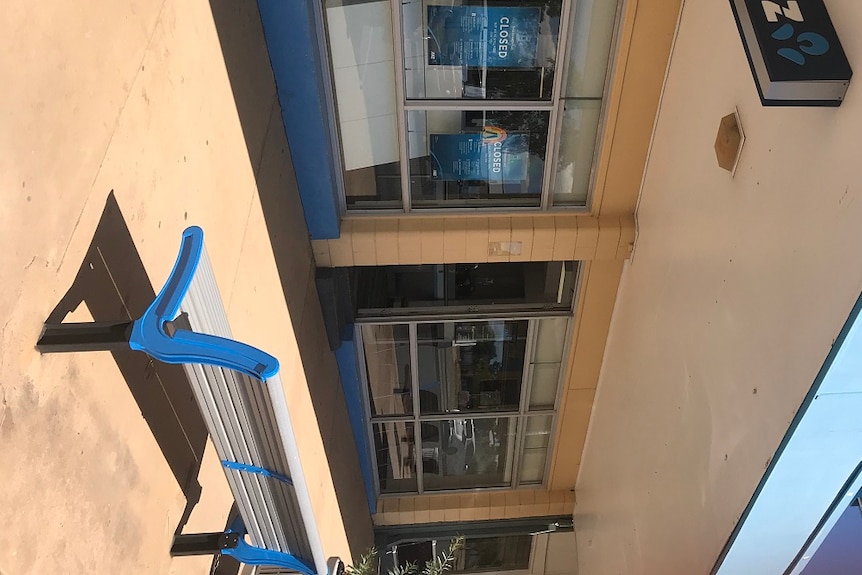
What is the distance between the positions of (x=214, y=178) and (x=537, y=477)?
4279 millimetres

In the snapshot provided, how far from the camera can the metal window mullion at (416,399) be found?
429 cm

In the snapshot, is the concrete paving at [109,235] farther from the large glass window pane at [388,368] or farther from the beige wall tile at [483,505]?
the beige wall tile at [483,505]

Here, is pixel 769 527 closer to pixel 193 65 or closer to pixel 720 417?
pixel 720 417

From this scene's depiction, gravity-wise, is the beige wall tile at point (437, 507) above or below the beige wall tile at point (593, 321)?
below

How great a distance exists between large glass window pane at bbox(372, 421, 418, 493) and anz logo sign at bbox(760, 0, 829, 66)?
12.4 ft

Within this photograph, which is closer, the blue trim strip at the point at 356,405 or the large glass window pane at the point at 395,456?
the blue trim strip at the point at 356,405

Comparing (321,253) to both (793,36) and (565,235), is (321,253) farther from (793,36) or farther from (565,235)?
(793,36)

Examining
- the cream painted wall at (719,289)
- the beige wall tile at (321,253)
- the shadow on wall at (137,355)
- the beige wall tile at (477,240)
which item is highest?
the beige wall tile at (477,240)

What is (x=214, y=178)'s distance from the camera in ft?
6.89

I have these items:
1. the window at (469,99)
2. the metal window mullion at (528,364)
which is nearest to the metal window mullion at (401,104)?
the window at (469,99)

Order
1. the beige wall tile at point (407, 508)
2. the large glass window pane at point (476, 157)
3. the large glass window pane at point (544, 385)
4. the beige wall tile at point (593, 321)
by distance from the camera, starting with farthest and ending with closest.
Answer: the beige wall tile at point (407, 508) → the large glass window pane at point (544, 385) → the beige wall tile at point (593, 321) → the large glass window pane at point (476, 157)

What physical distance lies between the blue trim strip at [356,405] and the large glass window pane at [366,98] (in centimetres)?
95

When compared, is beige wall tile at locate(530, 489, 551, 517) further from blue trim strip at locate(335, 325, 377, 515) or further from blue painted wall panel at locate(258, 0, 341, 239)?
blue painted wall panel at locate(258, 0, 341, 239)

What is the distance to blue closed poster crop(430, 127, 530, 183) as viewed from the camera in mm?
3396
